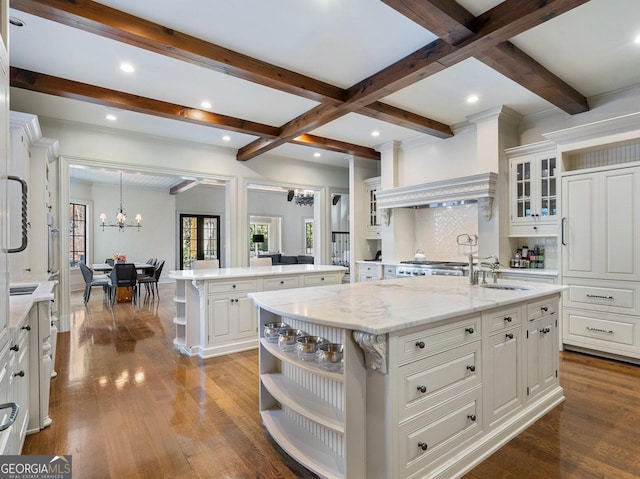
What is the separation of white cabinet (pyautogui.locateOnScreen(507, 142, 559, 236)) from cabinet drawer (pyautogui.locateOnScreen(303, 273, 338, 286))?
2398mm

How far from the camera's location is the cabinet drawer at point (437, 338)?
166 cm

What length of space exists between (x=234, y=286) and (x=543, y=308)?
289cm

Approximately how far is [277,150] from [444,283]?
431cm

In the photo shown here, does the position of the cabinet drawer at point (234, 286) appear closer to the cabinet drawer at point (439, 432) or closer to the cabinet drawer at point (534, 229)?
the cabinet drawer at point (439, 432)

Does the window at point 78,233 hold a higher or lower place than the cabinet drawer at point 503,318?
higher

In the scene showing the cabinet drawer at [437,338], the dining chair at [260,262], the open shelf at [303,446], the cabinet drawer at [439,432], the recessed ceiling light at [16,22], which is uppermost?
the recessed ceiling light at [16,22]

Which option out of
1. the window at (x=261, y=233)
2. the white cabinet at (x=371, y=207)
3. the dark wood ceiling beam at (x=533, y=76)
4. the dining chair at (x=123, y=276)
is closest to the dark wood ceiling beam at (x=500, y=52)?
the dark wood ceiling beam at (x=533, y=76)

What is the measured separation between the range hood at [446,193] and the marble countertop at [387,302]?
6.10ft

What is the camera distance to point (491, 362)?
2.07 m

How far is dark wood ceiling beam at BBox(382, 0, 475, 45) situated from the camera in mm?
2182

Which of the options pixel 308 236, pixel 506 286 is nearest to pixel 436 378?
pixel 506 286

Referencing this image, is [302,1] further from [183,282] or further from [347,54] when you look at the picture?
[183,282]

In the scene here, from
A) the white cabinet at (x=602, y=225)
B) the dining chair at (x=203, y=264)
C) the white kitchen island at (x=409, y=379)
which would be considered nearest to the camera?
the white kitchen island at (x=409, y=379)

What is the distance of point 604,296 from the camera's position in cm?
354
